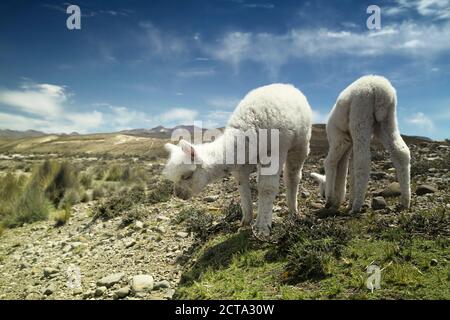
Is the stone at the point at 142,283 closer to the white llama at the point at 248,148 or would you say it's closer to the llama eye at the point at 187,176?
the white llama at the point at 248,148

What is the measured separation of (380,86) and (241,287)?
5.26 meters

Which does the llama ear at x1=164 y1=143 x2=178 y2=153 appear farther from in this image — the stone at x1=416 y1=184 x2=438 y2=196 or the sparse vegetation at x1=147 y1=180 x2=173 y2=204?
the stone at x1=416 y1=184 x2=438 y2=196

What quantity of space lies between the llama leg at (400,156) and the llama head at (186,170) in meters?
4.18

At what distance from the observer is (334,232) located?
5.95m

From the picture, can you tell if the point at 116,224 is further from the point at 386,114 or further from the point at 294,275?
the point at 386,114

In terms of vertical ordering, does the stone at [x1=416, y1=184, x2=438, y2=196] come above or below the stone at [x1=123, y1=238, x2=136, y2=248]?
above

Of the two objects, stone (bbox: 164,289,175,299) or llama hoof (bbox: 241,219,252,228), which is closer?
stone (bbox: 164,289,175,299)

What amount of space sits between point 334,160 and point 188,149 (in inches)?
171

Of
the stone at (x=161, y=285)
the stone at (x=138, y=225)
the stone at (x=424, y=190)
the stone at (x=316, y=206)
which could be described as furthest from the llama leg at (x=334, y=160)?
the stone at (x=138, y=225)

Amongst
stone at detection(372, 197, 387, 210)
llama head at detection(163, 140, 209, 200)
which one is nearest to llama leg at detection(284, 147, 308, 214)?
stone at detection(372, 197, 387, 210)

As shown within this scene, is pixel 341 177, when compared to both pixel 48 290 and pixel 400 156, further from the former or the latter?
pixel 48 290

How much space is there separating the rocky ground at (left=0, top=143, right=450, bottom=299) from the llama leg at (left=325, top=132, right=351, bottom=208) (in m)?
0.54

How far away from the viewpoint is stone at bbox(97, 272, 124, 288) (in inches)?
250
